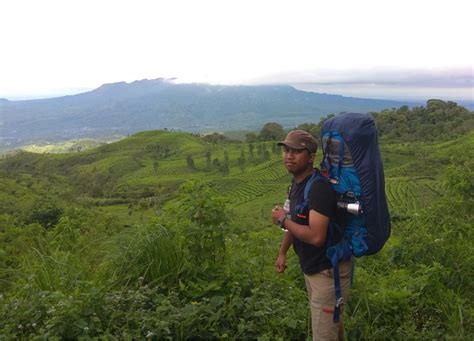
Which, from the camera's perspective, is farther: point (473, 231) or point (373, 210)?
point (473, 231)

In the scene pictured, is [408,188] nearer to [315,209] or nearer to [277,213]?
[277,213]

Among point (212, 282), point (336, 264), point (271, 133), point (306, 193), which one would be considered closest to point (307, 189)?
point (306, 193)

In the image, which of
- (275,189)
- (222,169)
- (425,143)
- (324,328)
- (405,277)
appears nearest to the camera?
(324,328)

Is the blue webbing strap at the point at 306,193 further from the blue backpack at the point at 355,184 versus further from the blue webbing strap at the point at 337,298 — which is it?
the blue webbing strap at the point at 337,298

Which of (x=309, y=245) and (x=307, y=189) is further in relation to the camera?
(x=309, y=245)

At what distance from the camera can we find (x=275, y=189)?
63.9 m

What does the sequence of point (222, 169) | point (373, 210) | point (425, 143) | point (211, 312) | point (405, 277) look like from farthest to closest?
point (222, 169) < point (425, 143) < point (405, 277) < point (211, 312) < point (373, 210)

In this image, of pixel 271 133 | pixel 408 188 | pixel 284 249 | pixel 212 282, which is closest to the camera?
pixel 284 249

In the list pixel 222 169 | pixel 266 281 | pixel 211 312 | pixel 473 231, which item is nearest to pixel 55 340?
pixel 211 312

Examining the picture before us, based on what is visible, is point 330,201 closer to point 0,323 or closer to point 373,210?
point 373,210

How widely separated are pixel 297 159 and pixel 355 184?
1.32 feet

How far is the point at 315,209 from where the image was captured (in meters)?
2.31

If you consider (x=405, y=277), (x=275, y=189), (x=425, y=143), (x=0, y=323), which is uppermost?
(x=0, y=323)

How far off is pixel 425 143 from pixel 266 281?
79290 millimetres
